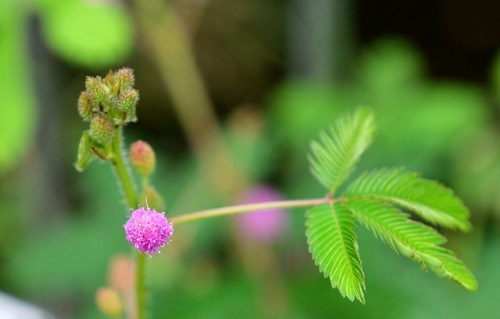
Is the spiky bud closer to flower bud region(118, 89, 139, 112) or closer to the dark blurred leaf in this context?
flower bud region(118, 89, 139, 112)

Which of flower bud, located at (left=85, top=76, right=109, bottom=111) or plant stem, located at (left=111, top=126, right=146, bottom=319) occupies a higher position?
flower bud, located at (left=85, top=76, right=109, bottom=111)

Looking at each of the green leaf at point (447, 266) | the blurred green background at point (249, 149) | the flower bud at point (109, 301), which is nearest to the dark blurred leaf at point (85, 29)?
the blurred green background at point (249, 149)

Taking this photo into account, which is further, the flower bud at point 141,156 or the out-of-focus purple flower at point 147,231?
the flower bud at point 141,156

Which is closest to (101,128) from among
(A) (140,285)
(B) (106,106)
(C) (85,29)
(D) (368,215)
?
(B) (106,106)

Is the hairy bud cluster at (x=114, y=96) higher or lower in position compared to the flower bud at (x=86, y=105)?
lower

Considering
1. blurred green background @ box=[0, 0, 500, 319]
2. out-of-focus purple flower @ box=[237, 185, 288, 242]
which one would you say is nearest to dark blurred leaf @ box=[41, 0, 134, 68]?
blurred green background @ box=[0, 0, 500, 319]

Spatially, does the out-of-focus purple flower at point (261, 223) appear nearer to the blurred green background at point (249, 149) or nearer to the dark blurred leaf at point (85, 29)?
the blurred green background at point (249, 149)

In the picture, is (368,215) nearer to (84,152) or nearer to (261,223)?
(84,152)
